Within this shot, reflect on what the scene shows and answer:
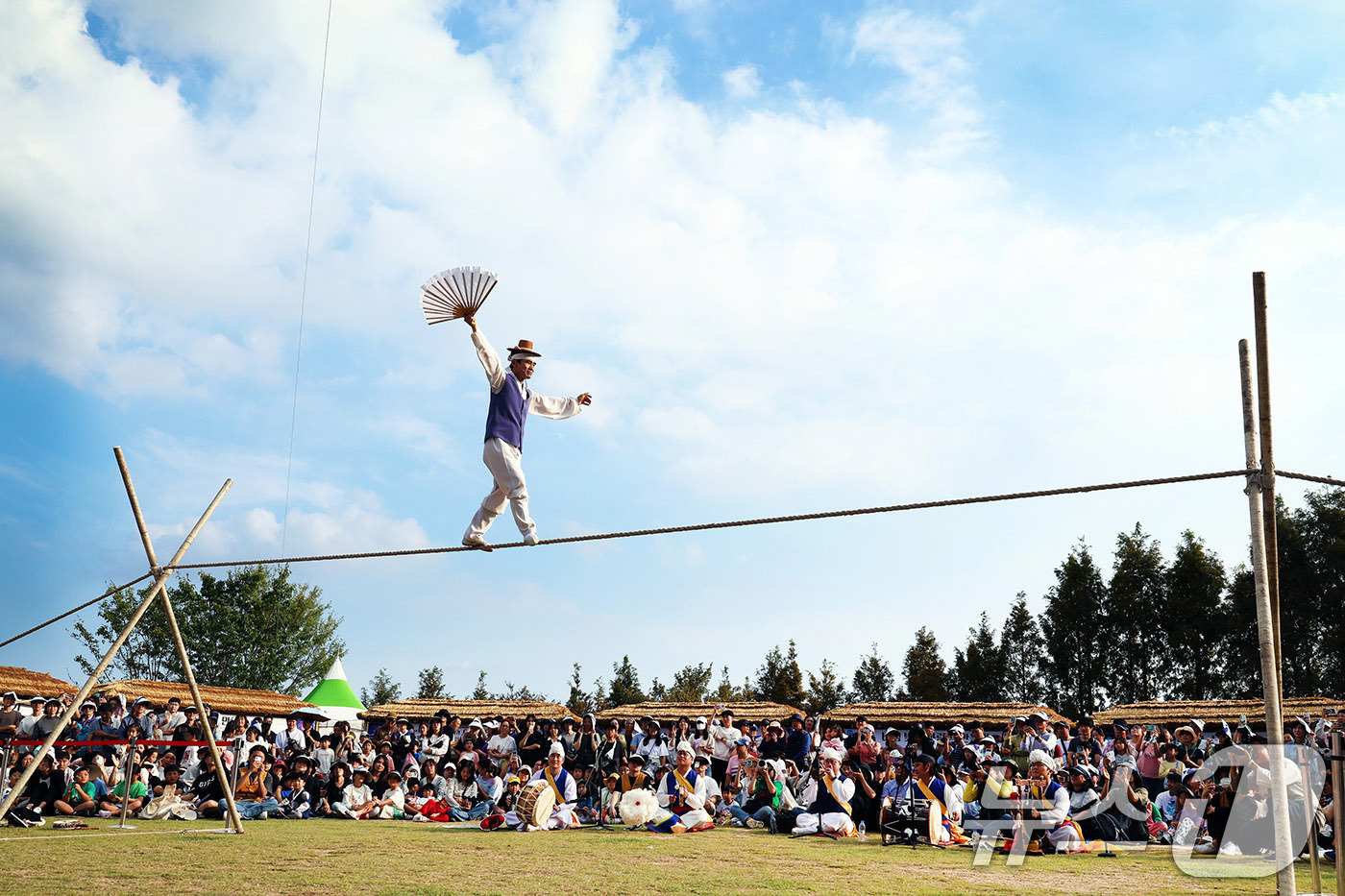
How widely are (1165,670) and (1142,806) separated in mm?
16859

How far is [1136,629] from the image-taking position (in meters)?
24.7

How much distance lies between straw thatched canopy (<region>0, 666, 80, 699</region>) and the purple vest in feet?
45.2

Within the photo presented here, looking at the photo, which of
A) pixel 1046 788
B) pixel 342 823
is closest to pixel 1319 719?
pixel 1046 788

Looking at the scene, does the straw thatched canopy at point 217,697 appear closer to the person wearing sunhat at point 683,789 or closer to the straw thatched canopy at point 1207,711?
the person wearing sunhat at point 683,789

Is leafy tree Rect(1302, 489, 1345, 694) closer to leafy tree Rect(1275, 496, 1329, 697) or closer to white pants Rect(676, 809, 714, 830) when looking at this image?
leafy tree Rect(1275, 496, 1329, 697)

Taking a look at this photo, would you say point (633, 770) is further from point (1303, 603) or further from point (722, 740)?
point (1303, 603)

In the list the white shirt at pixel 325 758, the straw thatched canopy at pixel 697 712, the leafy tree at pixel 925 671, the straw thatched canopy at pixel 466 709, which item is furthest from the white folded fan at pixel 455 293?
the leafy tree at pixel 925 671

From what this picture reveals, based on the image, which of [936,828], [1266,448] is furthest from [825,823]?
[1266,448]

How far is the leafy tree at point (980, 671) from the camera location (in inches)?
989

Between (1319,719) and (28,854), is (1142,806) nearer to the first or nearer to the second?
(1319,719)

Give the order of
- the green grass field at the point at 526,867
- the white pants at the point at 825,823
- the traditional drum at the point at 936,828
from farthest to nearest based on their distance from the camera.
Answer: the white pants at the point at 825,823, the traditional drum at the point at 936,828, the green grass field at the point at 526,867

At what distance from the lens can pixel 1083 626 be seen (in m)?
25.1

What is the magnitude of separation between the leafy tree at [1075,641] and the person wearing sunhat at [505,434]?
21683 millimetres

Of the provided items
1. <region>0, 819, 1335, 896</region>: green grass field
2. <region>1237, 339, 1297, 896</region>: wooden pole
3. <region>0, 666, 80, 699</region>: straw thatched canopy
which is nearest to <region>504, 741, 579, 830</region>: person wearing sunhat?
<region>0, 819, 1335, 896</region>: green grass field
